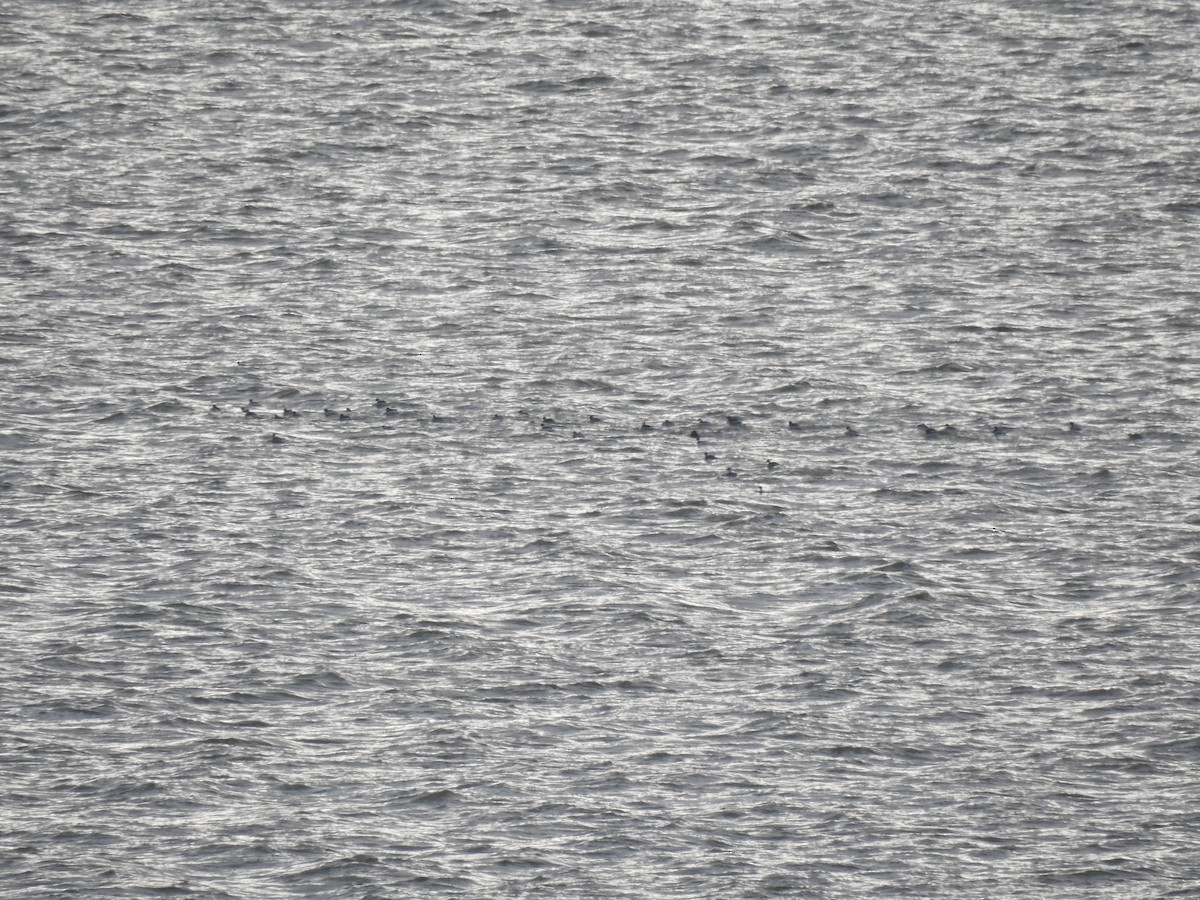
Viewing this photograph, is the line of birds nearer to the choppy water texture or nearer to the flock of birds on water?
the flock of birds on water

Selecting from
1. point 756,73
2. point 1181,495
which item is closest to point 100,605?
point 1181,495

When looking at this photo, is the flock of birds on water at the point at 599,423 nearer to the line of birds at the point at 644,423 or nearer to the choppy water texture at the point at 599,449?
the line of birds at the point at 644,423

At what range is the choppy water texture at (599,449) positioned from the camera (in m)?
31.1

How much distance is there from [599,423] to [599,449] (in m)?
1.44

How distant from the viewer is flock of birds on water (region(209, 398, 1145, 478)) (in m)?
45.3

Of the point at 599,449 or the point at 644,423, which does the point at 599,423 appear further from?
the point at 599,449

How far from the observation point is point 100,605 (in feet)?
123

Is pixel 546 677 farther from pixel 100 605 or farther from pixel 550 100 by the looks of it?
pixel 550 100

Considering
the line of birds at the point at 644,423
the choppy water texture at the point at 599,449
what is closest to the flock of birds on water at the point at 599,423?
the line of birds at the point at 644,423

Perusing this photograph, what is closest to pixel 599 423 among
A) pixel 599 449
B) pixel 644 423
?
pixel 644 423

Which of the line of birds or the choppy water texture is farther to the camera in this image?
the line of birds

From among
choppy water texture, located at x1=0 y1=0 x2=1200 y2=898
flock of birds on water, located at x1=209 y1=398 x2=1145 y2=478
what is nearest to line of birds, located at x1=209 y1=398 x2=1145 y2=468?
flock of birds on water, located at x1=209 y1=398 x2=1145 y2=478

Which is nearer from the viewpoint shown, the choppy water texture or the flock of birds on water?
the choppy water texture

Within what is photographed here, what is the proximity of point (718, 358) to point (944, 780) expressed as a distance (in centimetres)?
1977
